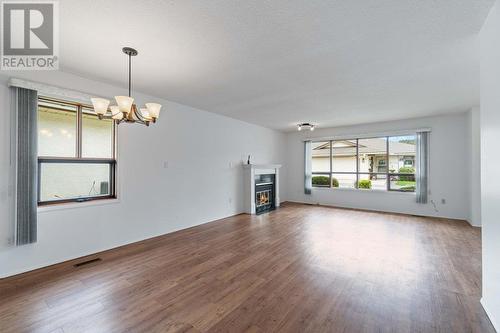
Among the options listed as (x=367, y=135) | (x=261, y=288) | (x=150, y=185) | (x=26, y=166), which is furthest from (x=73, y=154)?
(x=367, y=135)

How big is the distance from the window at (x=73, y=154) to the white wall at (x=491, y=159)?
14.1 feet

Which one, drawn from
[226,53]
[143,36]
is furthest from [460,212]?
[143,36]

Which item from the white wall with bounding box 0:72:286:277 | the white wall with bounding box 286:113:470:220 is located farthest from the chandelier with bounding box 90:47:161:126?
the white wall with bounding box 286:113:470:220

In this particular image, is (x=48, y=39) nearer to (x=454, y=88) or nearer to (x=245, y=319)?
(x=245, y=319)

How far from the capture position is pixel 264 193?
6.81 m

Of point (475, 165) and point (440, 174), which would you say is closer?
point (475, 165)

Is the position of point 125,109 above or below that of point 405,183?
above

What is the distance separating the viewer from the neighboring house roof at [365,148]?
6270mm

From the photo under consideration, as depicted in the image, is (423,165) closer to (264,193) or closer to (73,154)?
(264,193)

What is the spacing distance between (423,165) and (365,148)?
5.15 ft

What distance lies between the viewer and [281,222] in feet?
17.3

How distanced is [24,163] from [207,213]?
3.31m
